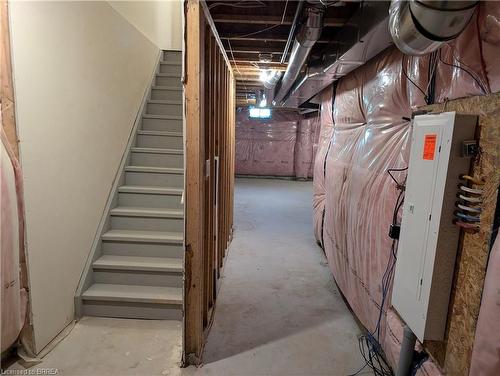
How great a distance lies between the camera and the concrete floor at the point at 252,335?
6.36 feet

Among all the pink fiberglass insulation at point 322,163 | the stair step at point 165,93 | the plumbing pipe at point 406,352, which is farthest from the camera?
the stair step at point 165,93

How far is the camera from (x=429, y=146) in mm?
1332

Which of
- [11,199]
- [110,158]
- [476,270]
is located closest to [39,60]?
[11,199]

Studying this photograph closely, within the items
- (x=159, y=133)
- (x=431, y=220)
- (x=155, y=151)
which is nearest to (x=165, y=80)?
(x=159, y=133)

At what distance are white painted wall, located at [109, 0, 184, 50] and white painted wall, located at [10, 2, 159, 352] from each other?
22.1 inches

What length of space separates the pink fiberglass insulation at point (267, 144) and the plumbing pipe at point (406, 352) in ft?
28.1

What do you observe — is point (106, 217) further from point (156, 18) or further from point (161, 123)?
point (156, 18)

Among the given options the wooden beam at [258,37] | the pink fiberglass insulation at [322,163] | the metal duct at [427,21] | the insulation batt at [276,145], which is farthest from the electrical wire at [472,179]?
the insulation batt at [276,145]

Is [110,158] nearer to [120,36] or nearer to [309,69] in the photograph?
[120,36]

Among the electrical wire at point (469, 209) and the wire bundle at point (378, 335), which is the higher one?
the electrical wire at point (469, 209)

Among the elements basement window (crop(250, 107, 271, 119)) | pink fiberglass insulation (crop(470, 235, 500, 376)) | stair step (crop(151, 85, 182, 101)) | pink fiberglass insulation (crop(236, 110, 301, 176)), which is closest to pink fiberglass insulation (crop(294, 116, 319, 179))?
pink fiberglass insulation (crop(236, 110, 301, 176))

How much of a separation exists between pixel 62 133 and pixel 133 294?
1256 millimetres

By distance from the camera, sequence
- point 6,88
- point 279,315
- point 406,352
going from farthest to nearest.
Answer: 1. point 279,315
2. point 6,88
3. point 406,352

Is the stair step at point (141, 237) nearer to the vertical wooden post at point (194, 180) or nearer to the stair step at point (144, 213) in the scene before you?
the stair step at point (144, 213)
